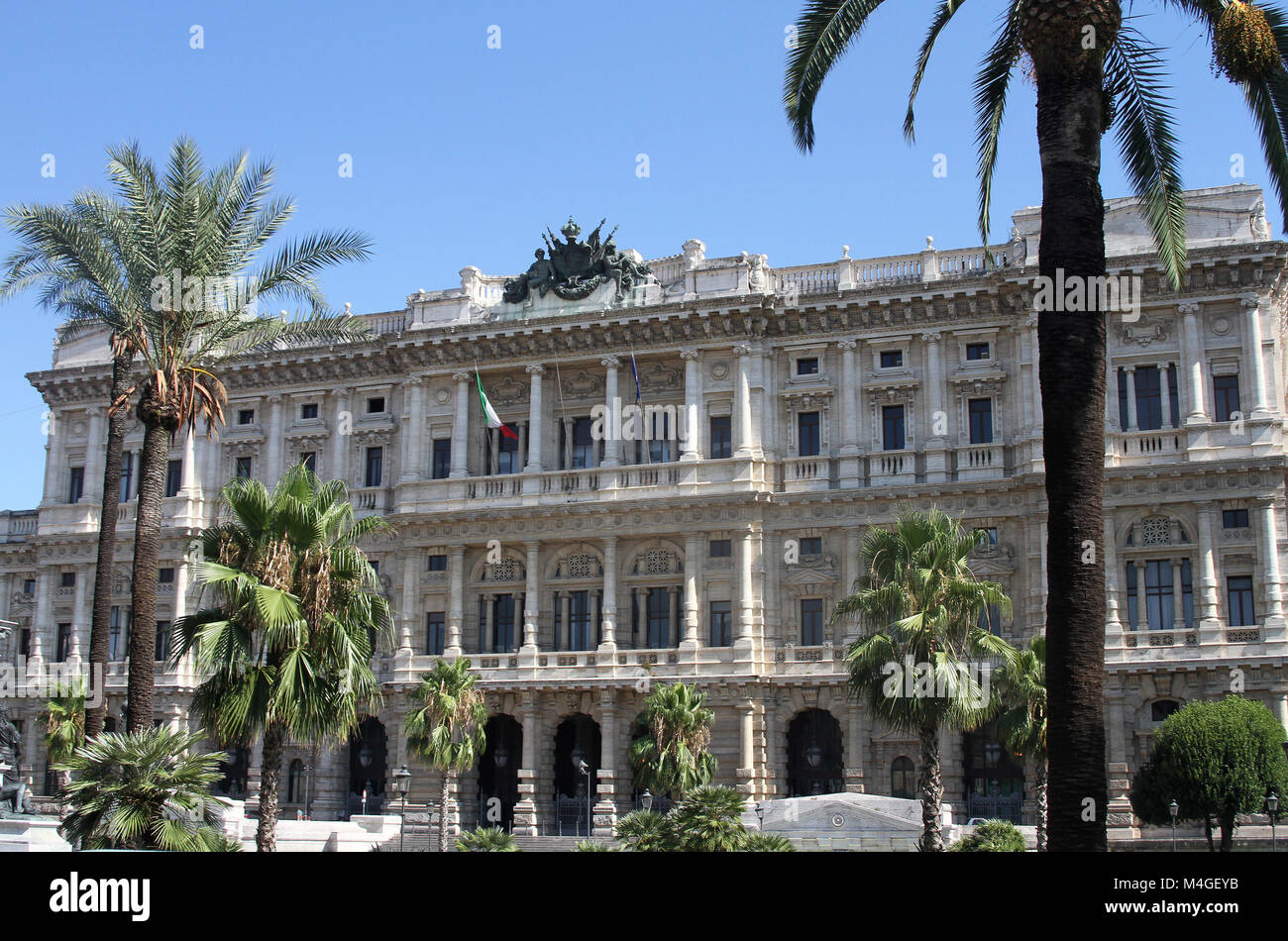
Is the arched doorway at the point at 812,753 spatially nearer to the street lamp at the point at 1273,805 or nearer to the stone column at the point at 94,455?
the street lamp at the point at 1273,805

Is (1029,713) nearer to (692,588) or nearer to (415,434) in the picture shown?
(692,588)

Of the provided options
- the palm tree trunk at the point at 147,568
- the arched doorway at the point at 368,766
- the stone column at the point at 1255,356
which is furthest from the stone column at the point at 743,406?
the palm tree trunk at the point at 147,568

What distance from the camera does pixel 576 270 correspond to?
171ft

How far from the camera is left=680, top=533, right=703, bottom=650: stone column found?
47312 millimetres

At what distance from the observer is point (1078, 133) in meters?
Answer: 15.9

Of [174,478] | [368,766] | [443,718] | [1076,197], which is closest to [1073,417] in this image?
[1076,197]

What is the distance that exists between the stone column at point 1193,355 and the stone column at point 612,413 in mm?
18733

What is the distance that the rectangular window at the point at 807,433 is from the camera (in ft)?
161

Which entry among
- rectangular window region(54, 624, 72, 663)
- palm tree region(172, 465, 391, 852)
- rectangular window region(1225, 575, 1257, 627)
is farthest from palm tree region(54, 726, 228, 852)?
rectangular window region(54, 624, 72, 663)

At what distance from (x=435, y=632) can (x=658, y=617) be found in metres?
8.37

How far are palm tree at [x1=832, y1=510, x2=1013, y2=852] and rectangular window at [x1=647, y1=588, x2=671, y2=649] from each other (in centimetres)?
A: 1777

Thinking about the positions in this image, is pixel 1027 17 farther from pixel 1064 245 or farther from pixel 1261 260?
pixel 1261 260

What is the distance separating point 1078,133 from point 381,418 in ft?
135
